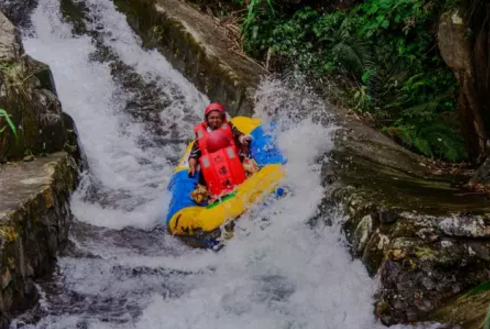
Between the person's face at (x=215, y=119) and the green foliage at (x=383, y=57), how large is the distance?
5.88ft

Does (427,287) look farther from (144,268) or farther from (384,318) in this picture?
(144,268)

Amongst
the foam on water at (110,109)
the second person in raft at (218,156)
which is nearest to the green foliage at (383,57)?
the foam on water at (110,109)

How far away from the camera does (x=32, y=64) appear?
18.1ft

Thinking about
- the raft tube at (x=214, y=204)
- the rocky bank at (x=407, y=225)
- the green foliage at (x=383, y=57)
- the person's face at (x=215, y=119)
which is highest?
the green foliage at (x=383, y=57)

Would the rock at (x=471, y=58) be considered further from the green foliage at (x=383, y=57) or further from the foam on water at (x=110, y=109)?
the foam on water at (x=110, y=109)

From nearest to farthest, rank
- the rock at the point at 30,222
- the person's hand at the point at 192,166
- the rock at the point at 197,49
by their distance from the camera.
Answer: the rock at the point at 30,222, the person's hand at the point at 192,166, the rock at the point at 197,49

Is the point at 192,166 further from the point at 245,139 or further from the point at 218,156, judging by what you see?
the point at 245,139

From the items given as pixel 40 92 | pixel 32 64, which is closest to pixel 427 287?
pixel 40 92

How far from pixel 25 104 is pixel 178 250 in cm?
187

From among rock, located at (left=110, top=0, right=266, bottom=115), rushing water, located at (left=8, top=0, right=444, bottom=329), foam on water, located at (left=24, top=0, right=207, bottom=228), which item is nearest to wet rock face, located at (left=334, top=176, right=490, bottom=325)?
rushing water, located at (left=8, top=0, right=444, bottom=329)

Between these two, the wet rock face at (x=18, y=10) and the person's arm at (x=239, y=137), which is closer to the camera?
the person's arm at (x=239, y=137)

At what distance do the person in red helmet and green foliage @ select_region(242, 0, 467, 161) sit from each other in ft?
5.23

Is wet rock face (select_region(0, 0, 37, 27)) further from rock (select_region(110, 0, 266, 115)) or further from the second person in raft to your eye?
the second person in raft

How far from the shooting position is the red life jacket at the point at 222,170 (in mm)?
5434
